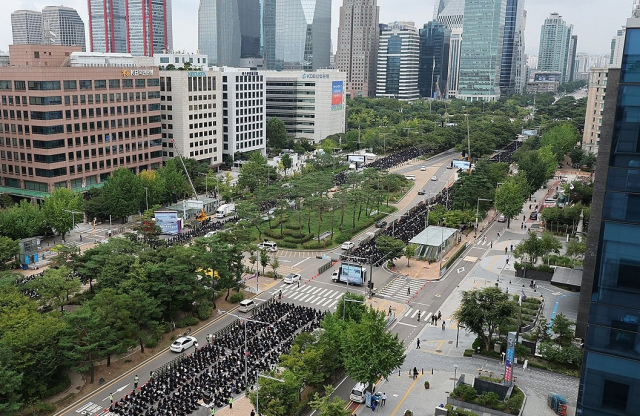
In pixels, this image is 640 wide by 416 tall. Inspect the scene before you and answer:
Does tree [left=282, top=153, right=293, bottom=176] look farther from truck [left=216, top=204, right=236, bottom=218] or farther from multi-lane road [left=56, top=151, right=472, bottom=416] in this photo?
multi-lane road [left=56, top=151, right=472, bottom=416]

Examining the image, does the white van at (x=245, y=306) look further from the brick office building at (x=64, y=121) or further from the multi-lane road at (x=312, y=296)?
the brick office building at (x=64, y=121)

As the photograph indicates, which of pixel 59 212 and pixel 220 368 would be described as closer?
pixel 220 368

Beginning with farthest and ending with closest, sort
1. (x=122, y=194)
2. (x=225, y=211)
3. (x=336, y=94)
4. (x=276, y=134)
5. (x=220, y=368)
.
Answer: (x=336, y=94), (x=276, y=134), (x=225, y=211), (x=122, y=194), (x=220, y=368)

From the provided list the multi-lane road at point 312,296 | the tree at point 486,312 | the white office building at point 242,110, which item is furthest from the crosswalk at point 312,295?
the white office building at point 242,110

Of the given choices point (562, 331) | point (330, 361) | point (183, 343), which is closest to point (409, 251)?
point (562, 331)

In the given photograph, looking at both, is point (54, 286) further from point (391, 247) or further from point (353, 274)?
point (391, 247)

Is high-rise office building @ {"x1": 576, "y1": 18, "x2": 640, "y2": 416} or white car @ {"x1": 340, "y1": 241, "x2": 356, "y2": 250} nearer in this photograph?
high-rise office building @ {"x1": 576, "y1": 18, "x2": 640, "y2": 416}

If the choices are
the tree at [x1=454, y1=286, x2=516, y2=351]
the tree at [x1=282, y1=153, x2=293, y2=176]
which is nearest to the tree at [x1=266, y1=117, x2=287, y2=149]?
the tree at [x1=282, y1=153, x2=293, y2=176]
